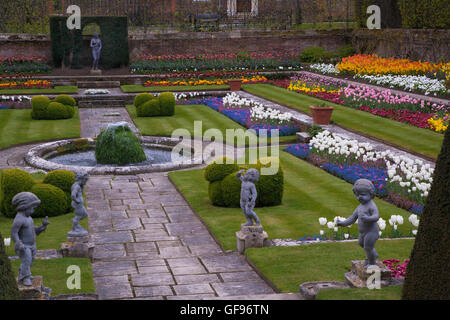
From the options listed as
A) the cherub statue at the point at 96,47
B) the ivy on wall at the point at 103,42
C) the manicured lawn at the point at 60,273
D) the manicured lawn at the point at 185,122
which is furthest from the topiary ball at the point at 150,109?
the manicured lawn at the point at 60,273

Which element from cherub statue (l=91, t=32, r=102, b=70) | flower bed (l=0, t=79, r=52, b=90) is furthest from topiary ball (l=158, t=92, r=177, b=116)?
cherub statue (l=91, t=32, r=102, b=70)

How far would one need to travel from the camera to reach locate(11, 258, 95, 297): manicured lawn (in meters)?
7.55

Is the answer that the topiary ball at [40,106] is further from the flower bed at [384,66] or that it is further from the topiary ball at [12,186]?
the flower bed at [384,66]

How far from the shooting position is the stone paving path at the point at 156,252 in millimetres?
7828

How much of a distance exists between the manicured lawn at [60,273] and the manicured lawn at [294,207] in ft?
7.34

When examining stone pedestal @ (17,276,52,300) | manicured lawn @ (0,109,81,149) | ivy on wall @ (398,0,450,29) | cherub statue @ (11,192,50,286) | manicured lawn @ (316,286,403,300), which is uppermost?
ivy on wall @ (398,0,450,29)

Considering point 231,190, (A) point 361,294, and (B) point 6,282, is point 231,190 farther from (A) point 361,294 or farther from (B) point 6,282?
(B) point 6,282

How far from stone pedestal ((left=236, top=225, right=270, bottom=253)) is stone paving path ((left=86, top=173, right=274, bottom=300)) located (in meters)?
0.21

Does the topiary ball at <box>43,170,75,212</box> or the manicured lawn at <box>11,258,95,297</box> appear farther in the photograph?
the topiary ball at <box>43,170,75,212</box>

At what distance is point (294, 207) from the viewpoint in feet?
38.4

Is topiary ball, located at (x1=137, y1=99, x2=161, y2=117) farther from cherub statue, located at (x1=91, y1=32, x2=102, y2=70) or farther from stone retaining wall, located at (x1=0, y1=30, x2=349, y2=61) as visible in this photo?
stone retaining wall, located at (x1=0, y1=30, x2=349, y2=61)

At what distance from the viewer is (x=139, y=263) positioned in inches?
350

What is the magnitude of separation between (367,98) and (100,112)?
387 inches
